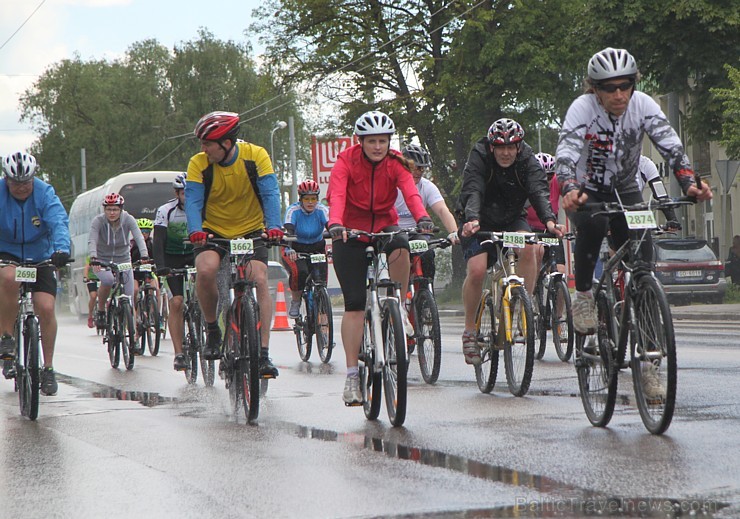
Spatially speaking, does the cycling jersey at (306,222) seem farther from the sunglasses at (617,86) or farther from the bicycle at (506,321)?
the sunglasses at (617,86)

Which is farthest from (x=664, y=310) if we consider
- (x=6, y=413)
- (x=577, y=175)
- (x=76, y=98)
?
(x=76, y=98)

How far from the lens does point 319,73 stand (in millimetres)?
43156

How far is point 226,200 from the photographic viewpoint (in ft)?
30.3

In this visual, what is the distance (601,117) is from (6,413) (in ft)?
16.9

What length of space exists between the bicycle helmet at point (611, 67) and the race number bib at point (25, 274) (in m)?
4.48

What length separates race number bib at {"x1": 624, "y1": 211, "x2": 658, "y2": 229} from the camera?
6593 mm

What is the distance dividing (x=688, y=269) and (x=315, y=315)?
603 inches

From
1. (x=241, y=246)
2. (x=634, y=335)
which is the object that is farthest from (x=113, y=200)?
(x=634, y=335)

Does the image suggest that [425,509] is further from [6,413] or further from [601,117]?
[6,413]

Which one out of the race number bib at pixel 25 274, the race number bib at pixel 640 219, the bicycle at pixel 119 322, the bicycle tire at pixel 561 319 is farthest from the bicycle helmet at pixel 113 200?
the race number bib at pixel 640 219

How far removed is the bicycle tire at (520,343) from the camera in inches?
356

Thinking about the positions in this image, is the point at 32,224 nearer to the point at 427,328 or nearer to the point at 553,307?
the point at 427,328

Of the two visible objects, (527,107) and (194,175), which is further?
(527,107)

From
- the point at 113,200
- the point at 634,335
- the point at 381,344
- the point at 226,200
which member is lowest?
the point at 381,344
